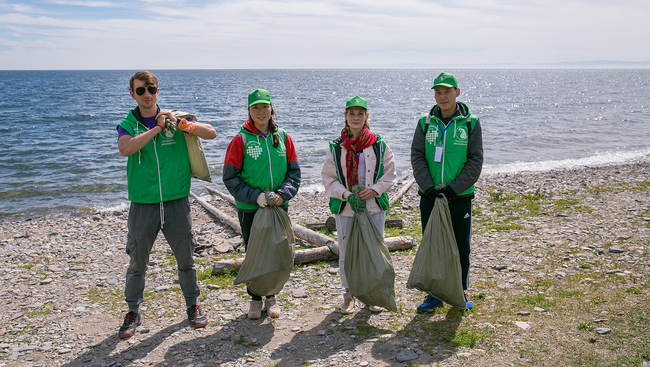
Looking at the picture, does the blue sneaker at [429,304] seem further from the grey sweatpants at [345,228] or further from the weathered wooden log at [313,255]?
the weathered wooden log at [313,255]

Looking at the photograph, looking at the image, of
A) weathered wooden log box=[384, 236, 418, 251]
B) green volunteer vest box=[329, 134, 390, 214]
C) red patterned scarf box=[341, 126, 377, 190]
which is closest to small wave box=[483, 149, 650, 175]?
weathered wooden log box=[384, 236, 418, 251]

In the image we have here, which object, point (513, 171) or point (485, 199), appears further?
point (513, 171)

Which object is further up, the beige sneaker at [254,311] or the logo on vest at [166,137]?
the logo on vest at [166,137]

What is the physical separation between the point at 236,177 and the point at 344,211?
46.8 inches

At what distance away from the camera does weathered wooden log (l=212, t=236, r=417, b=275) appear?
252 inches

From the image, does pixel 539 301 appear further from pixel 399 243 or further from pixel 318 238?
pixel 318 238

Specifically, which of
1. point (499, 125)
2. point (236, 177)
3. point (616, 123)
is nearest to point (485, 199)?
point (236, 177)

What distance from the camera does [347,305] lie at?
5043mm

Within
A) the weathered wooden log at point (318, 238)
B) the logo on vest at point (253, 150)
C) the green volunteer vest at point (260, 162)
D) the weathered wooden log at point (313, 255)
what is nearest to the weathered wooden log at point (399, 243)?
the weathered wooden log at point (313, 255)

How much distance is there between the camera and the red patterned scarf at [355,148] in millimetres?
4621

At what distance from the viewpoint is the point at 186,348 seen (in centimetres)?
440

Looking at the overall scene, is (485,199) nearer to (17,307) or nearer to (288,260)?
(288,260)

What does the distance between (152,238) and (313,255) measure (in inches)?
107

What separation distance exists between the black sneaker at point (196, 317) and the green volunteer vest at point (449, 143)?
2876 mm
